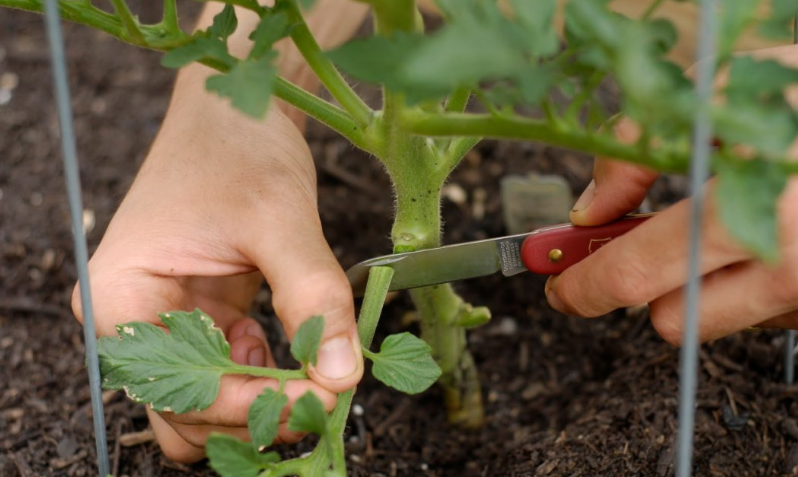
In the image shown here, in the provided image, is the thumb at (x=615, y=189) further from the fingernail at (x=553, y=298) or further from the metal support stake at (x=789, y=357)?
the metal support stake at (x=789, y=357)

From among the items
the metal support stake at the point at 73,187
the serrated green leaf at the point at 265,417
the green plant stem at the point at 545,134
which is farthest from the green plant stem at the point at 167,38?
the serrated green leaf at the point at 265,417

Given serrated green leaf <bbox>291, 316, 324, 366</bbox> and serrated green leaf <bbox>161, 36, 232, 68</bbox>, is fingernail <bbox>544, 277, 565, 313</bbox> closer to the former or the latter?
serrated green leaf <bbox>291, 316, 324, 366</bbox>

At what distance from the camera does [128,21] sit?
0.84m

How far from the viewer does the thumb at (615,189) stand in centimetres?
98

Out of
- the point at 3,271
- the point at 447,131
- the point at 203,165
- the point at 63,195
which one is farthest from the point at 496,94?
the point at 63,195

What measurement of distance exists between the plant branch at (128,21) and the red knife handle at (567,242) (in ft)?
1.58

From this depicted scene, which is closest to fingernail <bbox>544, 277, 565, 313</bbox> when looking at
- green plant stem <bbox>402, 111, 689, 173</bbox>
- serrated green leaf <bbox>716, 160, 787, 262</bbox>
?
green plant stem <bbox>402, 111, 689, 173</bbox>

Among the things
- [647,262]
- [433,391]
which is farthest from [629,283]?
[433,391]

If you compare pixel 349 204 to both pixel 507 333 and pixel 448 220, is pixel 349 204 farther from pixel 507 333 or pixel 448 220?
pixel 507 333

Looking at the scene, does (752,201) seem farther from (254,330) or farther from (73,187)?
(254,330)

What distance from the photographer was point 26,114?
2.00 m

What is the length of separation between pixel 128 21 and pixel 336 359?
1.24 feet

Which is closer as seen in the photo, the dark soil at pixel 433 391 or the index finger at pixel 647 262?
the index finger at pixel 647 262

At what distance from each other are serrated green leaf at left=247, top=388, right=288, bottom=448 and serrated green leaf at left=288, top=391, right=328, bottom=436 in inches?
1.5
